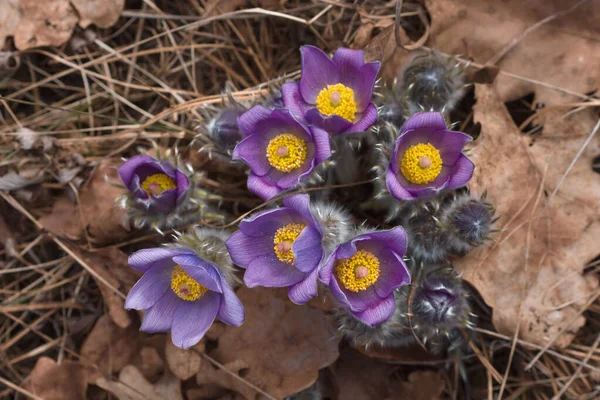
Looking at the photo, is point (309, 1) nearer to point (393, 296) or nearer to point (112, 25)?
point (112, 25)

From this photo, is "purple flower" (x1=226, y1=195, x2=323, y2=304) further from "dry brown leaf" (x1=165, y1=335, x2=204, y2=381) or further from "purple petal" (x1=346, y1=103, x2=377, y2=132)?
"dry brown leaf" (x1=165, y1=335, x2=204, y2=381)

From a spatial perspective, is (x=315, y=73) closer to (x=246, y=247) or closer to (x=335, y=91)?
(x=335, y=91)

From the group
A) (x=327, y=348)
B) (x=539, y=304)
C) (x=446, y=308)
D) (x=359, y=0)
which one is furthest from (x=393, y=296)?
(x=359, y=0)

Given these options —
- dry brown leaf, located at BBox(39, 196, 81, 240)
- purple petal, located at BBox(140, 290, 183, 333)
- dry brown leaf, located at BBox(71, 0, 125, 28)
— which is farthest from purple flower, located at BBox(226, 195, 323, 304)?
dry brown leaf, located at BBox(71, 0, 125, 28)

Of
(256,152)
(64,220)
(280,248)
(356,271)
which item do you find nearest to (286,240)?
(280,248)

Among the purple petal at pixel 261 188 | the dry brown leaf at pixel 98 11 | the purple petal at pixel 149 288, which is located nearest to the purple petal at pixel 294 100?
the purple petal at pixel 261 188

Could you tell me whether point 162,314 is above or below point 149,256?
below

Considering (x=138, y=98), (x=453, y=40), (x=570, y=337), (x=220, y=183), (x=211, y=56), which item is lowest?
(x=570, y=337)
